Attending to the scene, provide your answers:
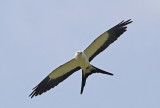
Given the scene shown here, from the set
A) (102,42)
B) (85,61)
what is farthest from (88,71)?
(102,42)

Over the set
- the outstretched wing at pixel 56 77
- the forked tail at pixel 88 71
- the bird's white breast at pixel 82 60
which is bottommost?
the forked tail at pixel 88 71

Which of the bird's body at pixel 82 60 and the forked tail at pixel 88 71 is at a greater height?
the bird's body at pixel 82 60

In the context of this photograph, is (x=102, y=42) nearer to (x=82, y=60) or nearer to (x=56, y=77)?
(x=82, y=60)

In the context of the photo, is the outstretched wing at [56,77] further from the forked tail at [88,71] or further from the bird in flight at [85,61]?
the forked tail at [88,71]

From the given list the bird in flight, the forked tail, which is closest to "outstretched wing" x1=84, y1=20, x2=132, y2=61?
the bird in flight

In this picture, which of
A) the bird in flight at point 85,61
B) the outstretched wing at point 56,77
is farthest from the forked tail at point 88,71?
the outstretched wing at point 56,77

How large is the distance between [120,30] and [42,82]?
16.2ft

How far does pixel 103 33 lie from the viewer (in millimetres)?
23625

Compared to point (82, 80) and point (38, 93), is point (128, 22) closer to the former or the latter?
point (82, 80)

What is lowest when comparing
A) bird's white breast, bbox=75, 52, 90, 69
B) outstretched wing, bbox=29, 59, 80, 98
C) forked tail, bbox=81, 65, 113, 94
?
forked tail, bbox=81, 65, 113, 94

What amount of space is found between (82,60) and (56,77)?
1965 mm

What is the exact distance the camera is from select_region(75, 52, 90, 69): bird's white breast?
2319 cm

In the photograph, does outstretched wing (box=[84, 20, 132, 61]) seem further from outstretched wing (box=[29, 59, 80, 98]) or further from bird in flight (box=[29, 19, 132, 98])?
outstretched wing (box=[29, 59, 80, 98])

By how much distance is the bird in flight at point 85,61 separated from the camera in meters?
23.3
